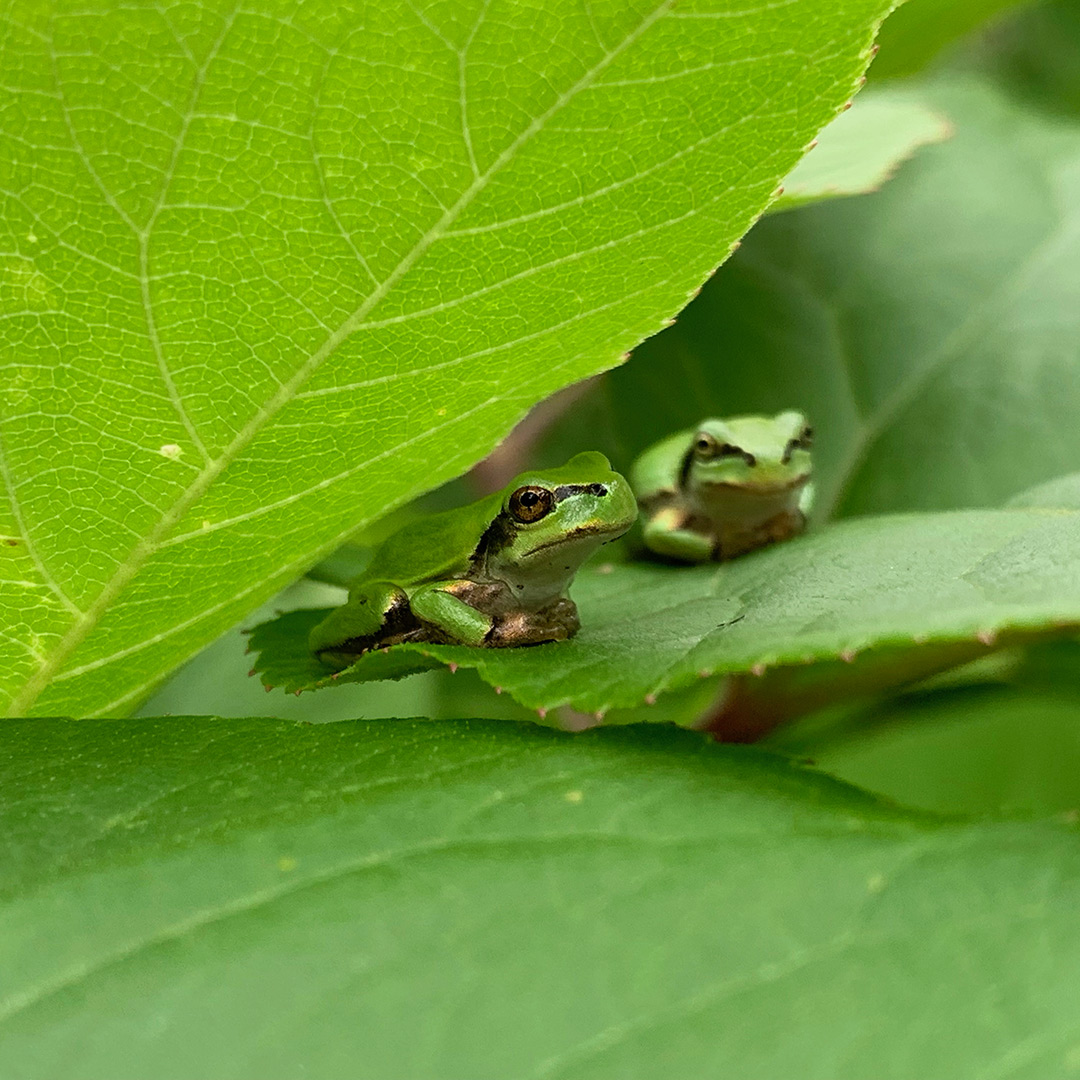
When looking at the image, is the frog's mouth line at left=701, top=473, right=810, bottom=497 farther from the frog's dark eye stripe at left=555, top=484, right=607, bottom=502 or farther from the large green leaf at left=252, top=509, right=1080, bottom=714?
the frog's dark eye stripe at left=555, top=484, right=607, bottom=502

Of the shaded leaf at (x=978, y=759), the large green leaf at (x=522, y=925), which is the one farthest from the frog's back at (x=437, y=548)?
the shaded leaf at (x=978, y=759)

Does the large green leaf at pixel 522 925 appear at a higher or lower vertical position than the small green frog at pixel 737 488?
higher

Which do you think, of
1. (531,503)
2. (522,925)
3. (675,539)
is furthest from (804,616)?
(675,539)

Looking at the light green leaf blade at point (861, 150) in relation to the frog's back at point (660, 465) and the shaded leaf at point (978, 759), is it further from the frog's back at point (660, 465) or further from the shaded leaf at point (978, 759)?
the shaded leaf at point (978, 759)

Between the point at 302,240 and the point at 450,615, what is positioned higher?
the point at 302,240

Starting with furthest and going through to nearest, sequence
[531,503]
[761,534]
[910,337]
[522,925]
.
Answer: [910,337], [761,534], [531,503], [522,925]

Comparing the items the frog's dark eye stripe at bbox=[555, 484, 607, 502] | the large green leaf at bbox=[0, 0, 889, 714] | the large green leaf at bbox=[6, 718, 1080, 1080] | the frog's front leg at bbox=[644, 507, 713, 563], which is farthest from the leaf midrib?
the frog's front leg at bbox=[644, 507, 713, 563]

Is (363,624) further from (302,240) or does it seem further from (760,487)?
(760,487)
